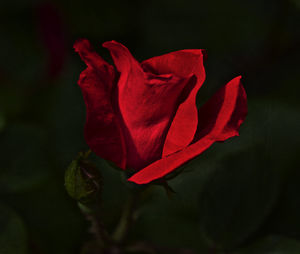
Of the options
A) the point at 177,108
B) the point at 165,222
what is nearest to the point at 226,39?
the point at 165,222

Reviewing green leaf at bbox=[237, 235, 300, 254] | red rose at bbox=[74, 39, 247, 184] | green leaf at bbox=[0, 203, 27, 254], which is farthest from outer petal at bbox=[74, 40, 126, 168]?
green leaf at bbox=[237, 235, 300, 254]

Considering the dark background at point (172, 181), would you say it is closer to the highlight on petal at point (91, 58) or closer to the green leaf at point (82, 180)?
the green leaf at point (82, 180)

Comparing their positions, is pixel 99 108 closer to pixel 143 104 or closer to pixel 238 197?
pixel 143 104

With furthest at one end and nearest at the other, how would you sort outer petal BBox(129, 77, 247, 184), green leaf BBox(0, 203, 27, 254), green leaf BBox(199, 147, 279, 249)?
green leaf BBox(199, 147, 279, 249)
green leaf BBox(0, 203, 27, 254)
outer petal BBox(129, 77, 247, 184)

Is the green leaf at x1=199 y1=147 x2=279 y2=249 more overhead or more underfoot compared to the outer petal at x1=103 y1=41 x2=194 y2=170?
more underfoot

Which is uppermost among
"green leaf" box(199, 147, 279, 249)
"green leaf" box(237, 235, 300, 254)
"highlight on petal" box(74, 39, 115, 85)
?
"highlight on petal" box(74, 39, 115, 85)

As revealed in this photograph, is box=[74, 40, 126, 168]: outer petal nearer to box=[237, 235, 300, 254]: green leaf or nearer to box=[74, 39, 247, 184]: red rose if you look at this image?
box=[74, 39, 247, 184]: red rose

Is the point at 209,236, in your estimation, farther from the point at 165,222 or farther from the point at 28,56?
the point at 28,56
